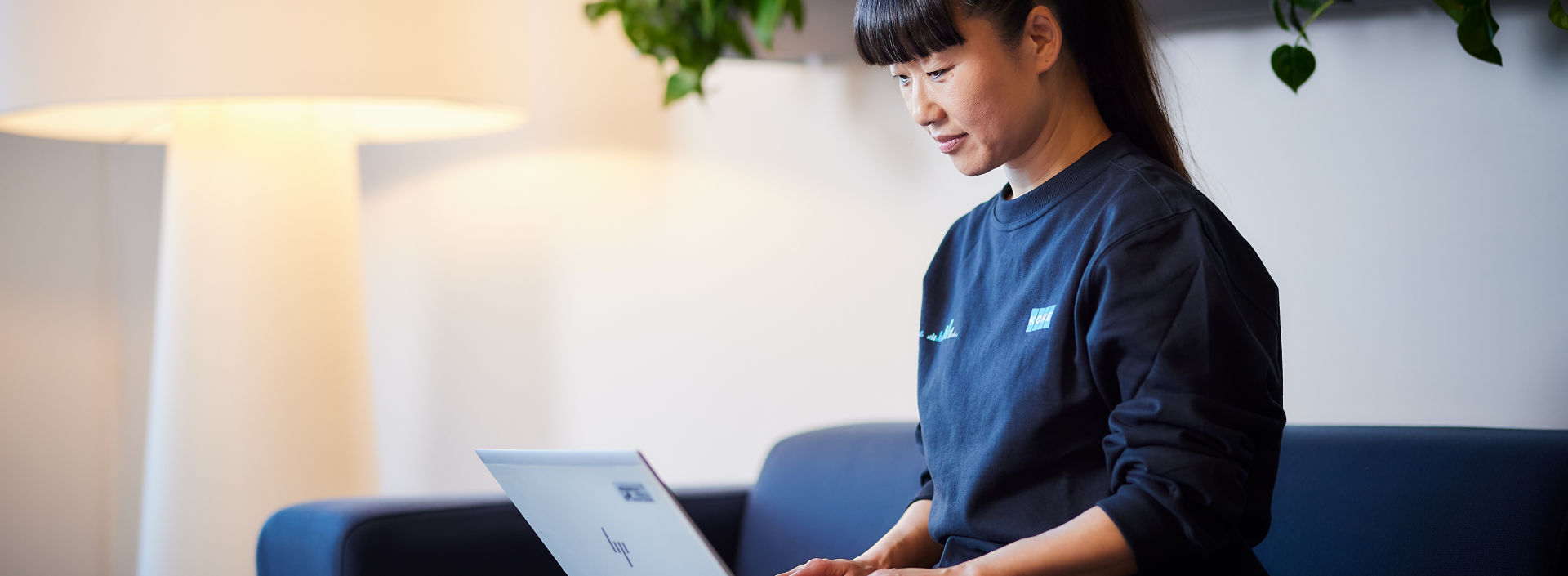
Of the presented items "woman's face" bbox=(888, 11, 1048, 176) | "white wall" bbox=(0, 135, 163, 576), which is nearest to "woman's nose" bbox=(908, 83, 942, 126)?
"woman's face" bbox=(888, 11, 1048, 176)

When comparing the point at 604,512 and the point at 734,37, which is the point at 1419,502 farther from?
the point at 734,37

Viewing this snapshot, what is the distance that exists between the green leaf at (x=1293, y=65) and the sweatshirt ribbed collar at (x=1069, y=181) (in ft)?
1.41

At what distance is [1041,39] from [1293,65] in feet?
1.61

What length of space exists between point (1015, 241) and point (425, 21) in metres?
0.96

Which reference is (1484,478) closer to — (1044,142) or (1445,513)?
(1445,513)

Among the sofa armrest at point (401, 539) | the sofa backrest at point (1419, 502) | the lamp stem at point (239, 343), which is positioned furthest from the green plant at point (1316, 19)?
the lamp stem at point (239, 343)

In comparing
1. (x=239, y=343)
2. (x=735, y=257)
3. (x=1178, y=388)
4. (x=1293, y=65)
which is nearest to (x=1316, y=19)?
(x=1293, y=65)

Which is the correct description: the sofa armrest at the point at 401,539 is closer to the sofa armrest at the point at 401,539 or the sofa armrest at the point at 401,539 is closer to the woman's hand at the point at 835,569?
the sofa armrest at the point at 401,539

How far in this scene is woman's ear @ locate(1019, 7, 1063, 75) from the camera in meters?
0.91

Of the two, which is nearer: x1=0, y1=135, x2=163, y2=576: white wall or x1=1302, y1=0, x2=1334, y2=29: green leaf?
x1=1302, y1=0, x2=1334, y2=29: green leaf

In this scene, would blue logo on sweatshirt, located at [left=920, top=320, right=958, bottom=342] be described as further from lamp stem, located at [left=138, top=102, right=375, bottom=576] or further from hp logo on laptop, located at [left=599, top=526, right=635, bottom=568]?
Result: lamp stem, located at [left=138, top=102, right=375, bottom=576]

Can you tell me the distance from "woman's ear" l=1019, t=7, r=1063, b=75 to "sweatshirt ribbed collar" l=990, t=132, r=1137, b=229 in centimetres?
7

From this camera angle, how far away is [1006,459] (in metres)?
0.89

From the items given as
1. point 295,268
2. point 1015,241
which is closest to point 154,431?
point 295,268
